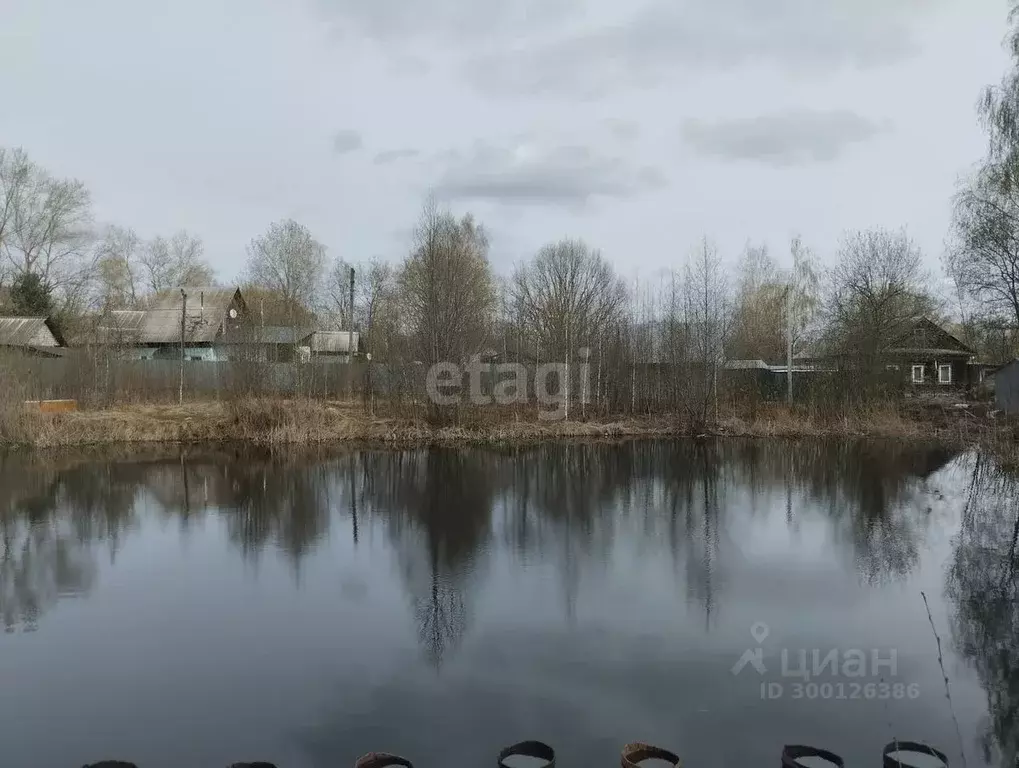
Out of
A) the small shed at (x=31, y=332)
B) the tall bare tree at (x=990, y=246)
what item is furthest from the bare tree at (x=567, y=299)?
the small shed at (x=31, y=332)

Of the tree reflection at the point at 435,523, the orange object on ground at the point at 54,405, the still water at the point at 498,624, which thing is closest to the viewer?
the still water at the point at 498,624

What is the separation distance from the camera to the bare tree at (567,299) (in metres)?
26.2

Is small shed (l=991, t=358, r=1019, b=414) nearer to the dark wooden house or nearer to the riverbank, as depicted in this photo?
Answer: the riverbank

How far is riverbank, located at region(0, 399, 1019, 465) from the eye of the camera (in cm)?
1986

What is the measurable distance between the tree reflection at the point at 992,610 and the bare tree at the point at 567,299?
15.5m

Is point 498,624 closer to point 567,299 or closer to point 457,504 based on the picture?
point 457,504

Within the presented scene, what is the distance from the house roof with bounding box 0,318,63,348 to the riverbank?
37.1 feet

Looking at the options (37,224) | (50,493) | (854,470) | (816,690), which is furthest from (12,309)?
(816,690)

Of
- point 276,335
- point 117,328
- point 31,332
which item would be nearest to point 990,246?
point 276,335

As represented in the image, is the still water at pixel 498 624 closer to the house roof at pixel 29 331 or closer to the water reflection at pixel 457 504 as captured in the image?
the water reflection at pixel 457 504

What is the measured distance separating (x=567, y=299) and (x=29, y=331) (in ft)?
76.4

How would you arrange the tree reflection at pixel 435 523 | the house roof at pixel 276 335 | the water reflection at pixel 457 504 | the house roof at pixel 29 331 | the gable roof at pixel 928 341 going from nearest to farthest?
the tree reflection at pixel 435 523, the water reflection at pixel 457 504, the house roof at pixel 276 335, the gable roof at pixel 928 341, the house roof at pixel 29 331

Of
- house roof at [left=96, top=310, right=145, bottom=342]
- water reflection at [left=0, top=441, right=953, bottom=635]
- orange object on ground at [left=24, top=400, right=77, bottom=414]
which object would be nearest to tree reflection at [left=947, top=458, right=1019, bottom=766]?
water reflection at [left=0, top=441, right=953, bottom=635]

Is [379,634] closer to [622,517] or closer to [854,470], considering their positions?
[622,517]
